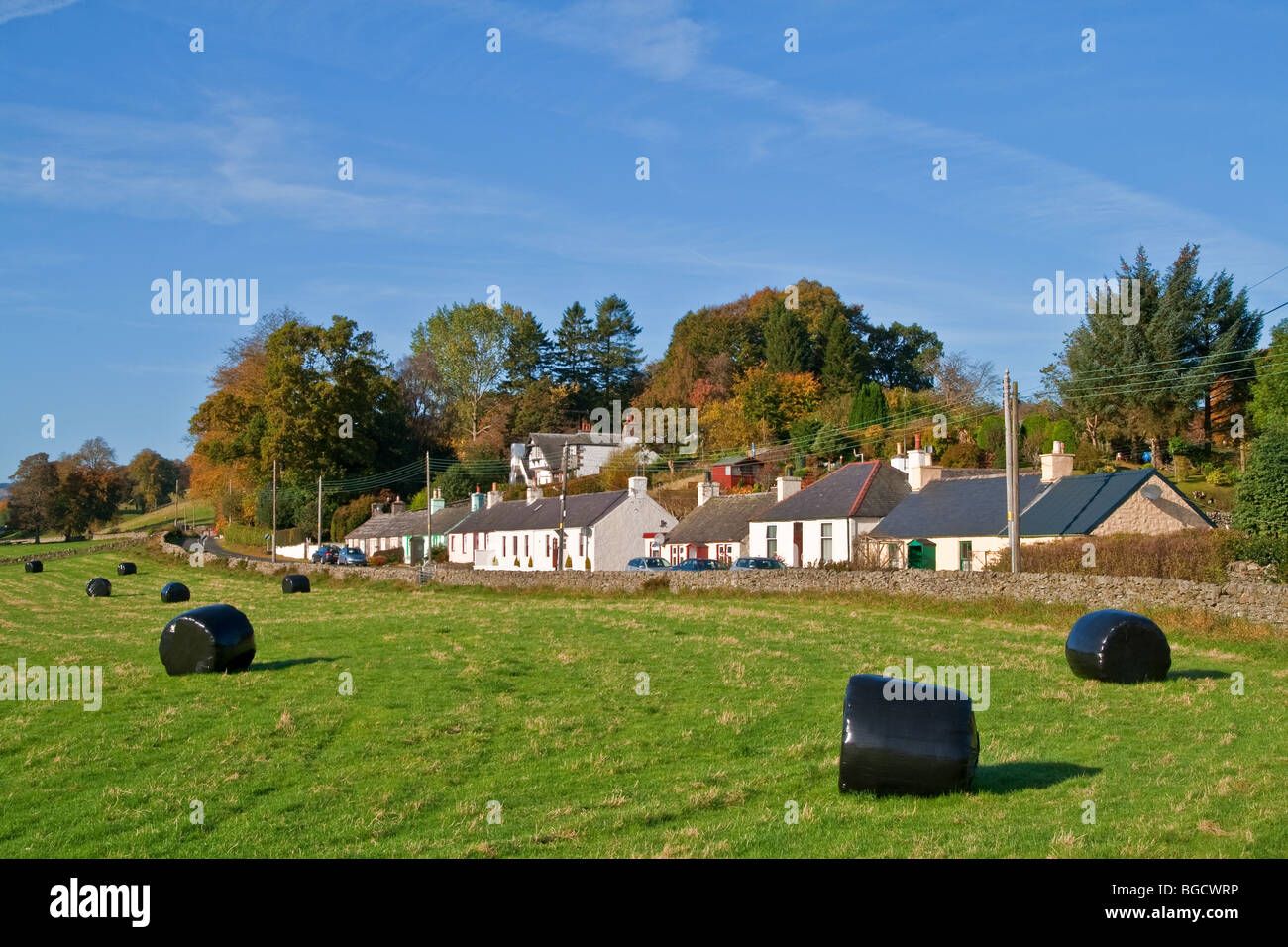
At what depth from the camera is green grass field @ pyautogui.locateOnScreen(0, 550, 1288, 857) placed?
32.1ft

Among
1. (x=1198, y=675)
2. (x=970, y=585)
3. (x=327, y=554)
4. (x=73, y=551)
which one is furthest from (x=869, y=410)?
(x=73, y=551)

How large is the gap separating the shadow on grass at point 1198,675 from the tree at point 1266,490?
1681 cm

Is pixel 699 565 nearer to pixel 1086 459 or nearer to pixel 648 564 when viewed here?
pixel 648 564

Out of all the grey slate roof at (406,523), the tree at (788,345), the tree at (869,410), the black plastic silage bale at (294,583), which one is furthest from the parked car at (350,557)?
the tree at (788,345)

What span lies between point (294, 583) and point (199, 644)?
30620 mm

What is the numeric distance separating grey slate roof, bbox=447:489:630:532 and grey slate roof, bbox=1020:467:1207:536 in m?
29.4

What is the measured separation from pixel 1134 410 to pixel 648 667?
47.3 meters

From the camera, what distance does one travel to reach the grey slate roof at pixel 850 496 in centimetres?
5228

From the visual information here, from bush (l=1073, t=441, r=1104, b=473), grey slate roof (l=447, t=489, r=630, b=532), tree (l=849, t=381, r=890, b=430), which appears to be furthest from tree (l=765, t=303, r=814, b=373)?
bush (l=1073, t=441, r=1104, b=473)

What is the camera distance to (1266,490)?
A: 35.5m

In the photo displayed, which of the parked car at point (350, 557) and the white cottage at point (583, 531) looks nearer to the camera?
the white cottage at point (583, 531)

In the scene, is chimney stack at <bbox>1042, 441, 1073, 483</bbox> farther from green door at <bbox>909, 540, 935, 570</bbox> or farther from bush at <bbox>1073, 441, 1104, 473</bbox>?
bush at <bbox>1073, 441, 1104, 473</bbox>

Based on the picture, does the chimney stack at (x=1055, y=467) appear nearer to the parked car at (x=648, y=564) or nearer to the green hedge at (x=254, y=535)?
the parked car at (x=648, y=564)

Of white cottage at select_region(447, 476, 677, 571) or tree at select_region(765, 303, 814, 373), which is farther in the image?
tree at select_region(765, 303, 814, 373)
